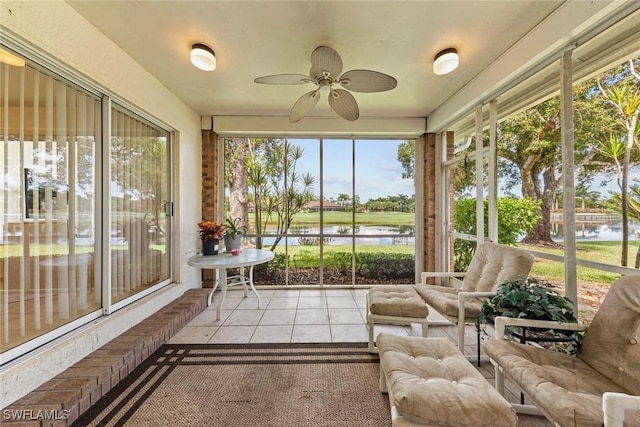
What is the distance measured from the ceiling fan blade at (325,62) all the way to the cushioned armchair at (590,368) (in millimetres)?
2156

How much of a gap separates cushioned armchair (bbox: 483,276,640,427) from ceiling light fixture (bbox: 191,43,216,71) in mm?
3070

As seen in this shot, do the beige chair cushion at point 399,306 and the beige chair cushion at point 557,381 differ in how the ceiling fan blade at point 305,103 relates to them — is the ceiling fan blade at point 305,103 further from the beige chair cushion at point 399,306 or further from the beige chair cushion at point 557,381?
the beige chair cushion at point 557,381

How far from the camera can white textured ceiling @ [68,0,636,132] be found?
6.42 ft

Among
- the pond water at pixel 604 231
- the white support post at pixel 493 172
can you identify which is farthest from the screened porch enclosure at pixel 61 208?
the pond water at pixel 604 231

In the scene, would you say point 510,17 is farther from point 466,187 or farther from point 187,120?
point 187,120

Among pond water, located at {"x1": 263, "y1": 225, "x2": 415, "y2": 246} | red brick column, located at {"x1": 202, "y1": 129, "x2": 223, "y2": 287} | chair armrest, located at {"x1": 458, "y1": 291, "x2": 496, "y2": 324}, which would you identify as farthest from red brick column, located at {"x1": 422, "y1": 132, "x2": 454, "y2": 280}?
red brick column, located at {"x1": 202, "y1": 129, "x2": 223, "y2": 287}

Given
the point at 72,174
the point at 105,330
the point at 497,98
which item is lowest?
the point at 105,330

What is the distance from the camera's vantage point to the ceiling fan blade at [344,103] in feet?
7.83

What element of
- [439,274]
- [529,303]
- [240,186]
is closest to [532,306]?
[529,303]

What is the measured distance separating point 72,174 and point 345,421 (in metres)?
2.66

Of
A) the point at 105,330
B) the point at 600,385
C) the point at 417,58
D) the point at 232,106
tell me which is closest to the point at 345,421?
the point at 600,385

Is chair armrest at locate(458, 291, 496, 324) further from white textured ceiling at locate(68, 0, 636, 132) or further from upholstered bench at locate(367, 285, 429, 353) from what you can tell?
white textured ceiling at locate(68, 0, 636, 132)

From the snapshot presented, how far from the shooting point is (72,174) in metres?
2.14

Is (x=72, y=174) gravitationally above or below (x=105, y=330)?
above
